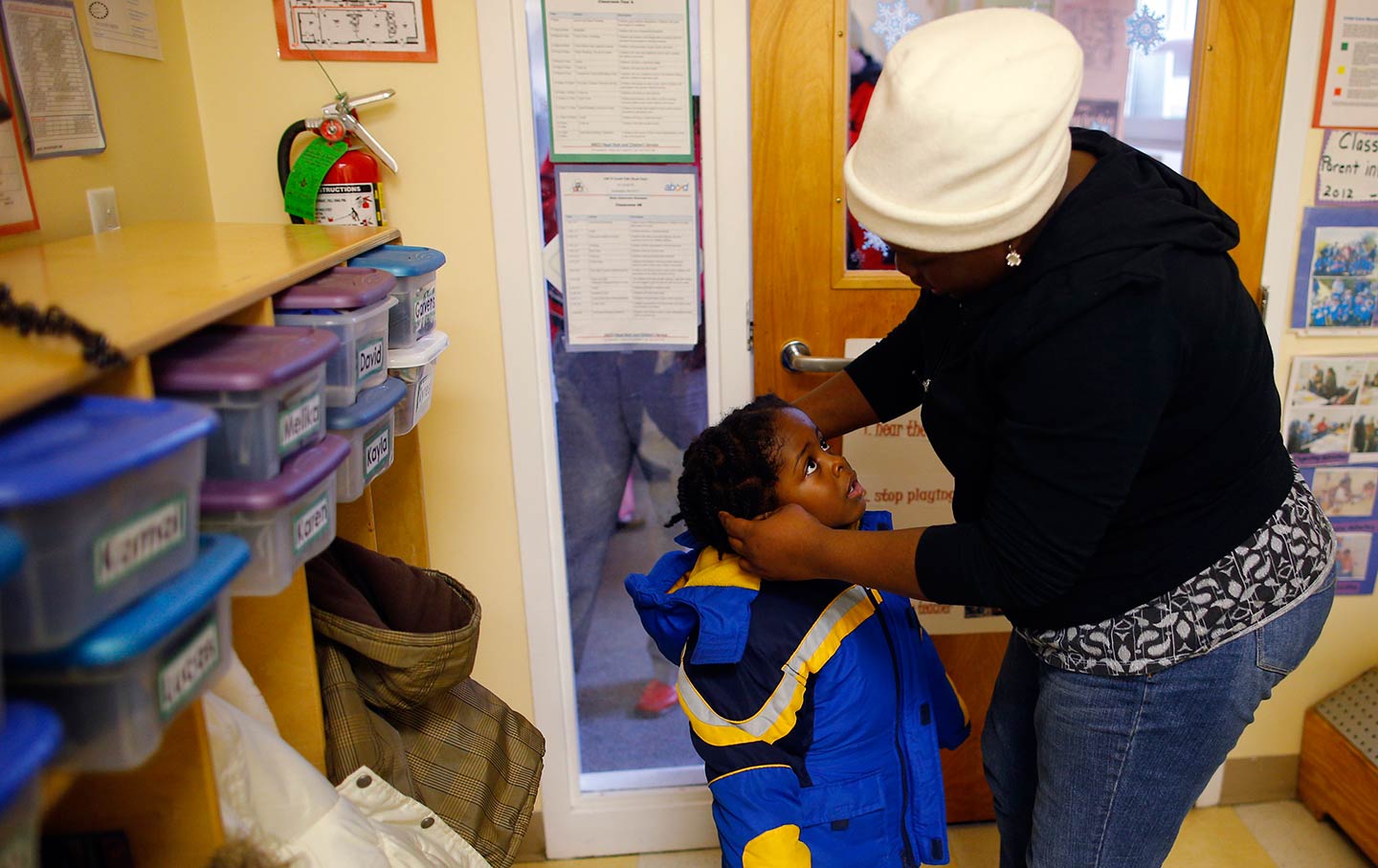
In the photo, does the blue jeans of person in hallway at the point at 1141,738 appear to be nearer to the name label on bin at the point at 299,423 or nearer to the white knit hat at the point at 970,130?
the white knit hat at the point at 970,130

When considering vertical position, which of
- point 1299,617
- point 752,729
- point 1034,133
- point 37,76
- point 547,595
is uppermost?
point 37,76

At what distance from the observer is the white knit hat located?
2.96 feet

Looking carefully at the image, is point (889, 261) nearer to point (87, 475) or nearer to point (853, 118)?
point (853, 118)

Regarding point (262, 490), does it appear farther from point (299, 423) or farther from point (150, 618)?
point (150, 618)

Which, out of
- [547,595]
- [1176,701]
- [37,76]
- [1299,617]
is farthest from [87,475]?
[547,595]

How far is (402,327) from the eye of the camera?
4.22 feet

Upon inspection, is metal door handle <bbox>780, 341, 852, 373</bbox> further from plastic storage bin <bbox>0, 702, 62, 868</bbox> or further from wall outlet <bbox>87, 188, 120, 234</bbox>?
plastic storage bin <bbox>0, 702, 62, 868</bbox>

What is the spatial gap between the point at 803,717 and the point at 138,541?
0.91 meters

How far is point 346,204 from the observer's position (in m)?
1.69

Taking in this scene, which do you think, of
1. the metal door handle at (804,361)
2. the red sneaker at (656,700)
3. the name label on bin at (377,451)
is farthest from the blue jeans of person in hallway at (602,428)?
the name label on bin at (377,451)

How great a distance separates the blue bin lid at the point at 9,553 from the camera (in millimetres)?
493

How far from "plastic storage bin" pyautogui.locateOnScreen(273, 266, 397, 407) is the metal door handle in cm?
93

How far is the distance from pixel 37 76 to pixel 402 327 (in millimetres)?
564

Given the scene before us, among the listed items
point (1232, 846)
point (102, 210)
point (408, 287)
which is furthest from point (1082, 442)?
point (1232, 846)
